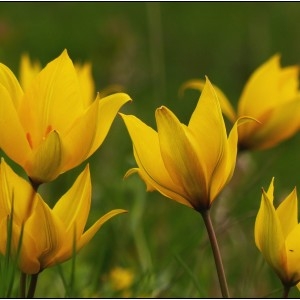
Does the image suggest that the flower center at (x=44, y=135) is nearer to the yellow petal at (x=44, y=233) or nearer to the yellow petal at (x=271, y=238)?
the yellow petal at (x=44, y=233)

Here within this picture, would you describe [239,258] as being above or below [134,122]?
below

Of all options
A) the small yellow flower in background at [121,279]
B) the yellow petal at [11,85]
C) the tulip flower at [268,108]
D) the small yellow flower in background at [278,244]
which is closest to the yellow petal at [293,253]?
the small yellow flower in background at [278,244]

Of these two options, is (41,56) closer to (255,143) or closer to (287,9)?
(287,9)

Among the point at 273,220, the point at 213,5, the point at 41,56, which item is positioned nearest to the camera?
the point at 273,220

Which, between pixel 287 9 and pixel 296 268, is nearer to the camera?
pixel 296 268

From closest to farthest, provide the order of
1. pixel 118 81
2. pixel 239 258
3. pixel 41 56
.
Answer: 1. pixel 239 258
2. pixel 118 81
3. pixel 41 56

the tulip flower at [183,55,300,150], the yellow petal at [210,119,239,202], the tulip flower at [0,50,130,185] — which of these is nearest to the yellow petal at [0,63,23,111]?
the tulip flower at [0,50,130,185]

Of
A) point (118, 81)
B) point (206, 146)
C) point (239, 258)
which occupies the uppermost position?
point (206, 146)

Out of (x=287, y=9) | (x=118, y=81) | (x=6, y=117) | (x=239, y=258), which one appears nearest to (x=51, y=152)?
(x=6, y=117)

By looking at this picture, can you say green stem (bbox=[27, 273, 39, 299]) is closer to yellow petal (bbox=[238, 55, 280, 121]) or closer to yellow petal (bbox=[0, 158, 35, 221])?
yellow petal (bbox=[0, 158, 35, 221])
